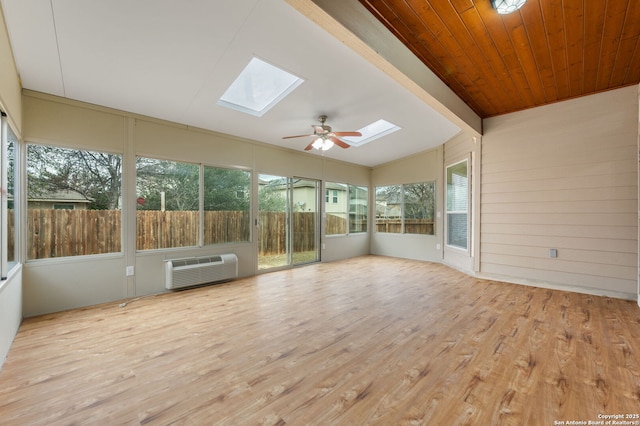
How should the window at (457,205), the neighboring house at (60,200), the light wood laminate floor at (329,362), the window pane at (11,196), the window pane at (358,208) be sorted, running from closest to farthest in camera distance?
the light wood laminate floor at (329,362), the window pane at (11,196), the neighboring house at (60,200), the window at (457,205), the window pane at (358,208)

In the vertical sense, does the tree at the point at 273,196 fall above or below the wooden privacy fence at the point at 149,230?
above

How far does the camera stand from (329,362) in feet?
6.74

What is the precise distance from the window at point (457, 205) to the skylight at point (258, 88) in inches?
150

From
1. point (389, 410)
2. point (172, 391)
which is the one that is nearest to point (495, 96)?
point (389, 410)

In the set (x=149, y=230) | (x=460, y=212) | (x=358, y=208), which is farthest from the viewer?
(x=358, y=208)

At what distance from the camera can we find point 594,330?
2580mm

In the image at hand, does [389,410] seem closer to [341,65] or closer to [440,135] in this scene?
[341,65]

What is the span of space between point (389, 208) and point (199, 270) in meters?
4.95

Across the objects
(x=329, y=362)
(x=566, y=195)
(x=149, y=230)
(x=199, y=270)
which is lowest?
(x=329, y=362)

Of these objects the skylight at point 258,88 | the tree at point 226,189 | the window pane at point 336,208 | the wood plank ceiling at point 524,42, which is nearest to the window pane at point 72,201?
the tree at point 226,189

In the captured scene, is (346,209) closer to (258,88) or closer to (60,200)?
(258,88)

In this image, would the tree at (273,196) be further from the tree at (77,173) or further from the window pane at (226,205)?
the tree at (77,173)

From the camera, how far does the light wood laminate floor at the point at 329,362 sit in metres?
1.55

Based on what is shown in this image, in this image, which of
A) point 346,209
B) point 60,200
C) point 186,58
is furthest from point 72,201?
point 346,209
